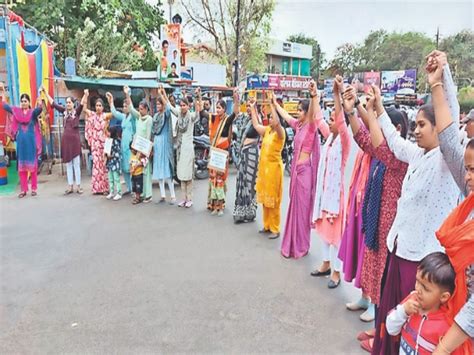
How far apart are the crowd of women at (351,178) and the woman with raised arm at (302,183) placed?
0.03 ft

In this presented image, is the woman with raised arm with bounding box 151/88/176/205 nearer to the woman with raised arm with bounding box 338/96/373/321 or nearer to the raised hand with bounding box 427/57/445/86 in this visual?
the woman with raised arm with bounding box 338/96/373/321

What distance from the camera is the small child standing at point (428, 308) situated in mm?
1535

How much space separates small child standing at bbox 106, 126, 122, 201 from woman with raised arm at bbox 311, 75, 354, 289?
3701mm

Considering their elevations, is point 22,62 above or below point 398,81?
below

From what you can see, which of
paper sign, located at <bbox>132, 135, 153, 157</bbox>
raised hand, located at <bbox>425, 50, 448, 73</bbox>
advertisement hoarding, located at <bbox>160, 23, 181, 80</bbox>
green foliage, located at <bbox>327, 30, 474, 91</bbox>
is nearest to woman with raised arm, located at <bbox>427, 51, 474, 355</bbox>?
raised hand, located at <bbox>425, 50, 448, 73</bbox>

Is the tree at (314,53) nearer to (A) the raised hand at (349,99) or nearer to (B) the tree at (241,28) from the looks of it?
(B) the tree at (241,28)

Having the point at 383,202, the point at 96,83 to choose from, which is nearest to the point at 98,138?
the point at 96,83

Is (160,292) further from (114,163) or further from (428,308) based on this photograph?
(114,163)

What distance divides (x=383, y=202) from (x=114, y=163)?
477 centimetres

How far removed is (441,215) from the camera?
6.38 feet

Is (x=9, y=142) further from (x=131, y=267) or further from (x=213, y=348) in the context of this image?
(x=213, y=348)

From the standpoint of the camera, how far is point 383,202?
2.53 metres

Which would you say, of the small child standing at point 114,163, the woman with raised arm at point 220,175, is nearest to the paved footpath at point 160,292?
the woman with raised arm at point 220,175

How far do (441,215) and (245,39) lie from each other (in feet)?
71.0
